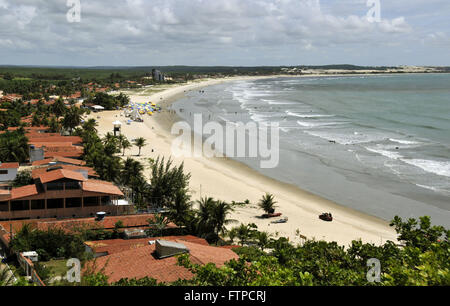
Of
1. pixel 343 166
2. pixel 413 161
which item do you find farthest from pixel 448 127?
pixel 343 166

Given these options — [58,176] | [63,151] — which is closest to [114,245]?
[58,176]

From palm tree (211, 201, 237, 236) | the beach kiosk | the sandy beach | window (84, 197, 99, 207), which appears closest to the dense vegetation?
palm tree (211, 201, 237, 236)

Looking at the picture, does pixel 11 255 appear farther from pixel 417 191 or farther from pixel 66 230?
pixel 417 191

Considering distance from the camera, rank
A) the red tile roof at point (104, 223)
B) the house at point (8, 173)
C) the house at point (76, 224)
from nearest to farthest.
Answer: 1. the house at point (76, 224)
2. the red tile roof at point (104, 223)
3. the house at point (8, 173)

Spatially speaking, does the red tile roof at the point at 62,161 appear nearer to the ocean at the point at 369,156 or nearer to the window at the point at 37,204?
the window at the point at 37,204

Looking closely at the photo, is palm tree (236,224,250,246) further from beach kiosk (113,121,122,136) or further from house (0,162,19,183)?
beach kiosk (113,121,122,136)

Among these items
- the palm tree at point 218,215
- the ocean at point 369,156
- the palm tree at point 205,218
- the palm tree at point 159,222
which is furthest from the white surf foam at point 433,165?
the palm tree at point 159,222

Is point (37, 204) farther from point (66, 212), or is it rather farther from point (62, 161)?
point (62, 161)
